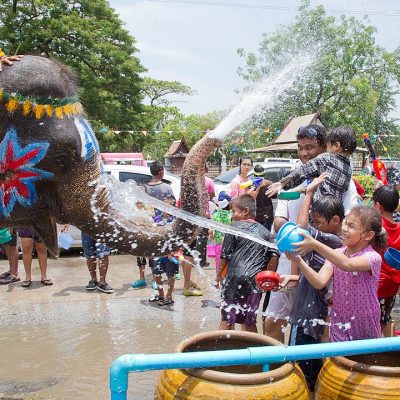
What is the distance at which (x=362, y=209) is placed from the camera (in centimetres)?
265

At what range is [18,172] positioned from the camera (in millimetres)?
2850

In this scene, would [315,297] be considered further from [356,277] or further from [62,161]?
[62,161]

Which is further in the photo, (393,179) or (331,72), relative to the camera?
(331,72)

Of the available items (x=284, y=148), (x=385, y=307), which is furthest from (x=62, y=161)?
(x=284, y=148)

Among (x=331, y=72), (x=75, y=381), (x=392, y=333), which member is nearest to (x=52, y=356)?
(x=75, y=381)

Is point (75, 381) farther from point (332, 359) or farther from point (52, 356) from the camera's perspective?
point (332, 359)

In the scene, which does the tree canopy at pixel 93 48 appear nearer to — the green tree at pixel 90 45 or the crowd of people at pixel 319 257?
the green tree at pixel 90 45

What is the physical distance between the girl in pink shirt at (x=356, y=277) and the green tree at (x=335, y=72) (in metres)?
1.78

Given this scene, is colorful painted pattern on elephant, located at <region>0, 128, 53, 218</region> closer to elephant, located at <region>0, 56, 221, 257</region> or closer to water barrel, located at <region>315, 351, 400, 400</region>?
elephant, located at <region>0, 56, 221, 257</region>

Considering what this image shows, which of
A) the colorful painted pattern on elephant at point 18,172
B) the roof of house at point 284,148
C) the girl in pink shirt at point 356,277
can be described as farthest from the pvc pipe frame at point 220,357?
the roof of house at point 284,148

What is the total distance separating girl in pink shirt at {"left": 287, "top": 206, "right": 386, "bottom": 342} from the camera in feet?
8.57

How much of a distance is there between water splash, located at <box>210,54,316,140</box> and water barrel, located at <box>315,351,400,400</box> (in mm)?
1122

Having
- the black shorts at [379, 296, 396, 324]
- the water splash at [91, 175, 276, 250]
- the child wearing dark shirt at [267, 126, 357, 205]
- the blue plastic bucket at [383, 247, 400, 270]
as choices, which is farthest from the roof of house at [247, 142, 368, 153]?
the water splash at [91, 175, 276, 250]

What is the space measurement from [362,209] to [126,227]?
121 centimetres
